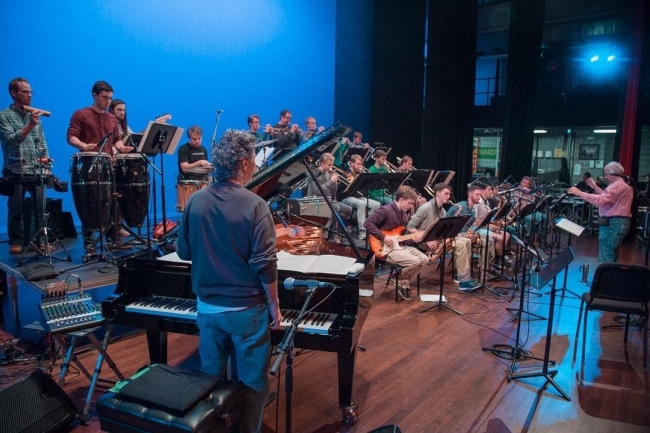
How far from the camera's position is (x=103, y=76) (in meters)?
7.88

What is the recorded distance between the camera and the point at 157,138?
4961 mm

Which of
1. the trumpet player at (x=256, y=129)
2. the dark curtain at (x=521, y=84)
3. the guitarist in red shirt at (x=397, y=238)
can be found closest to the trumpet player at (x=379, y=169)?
the trumpet player at (x=256, y=129)

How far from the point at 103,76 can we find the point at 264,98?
11.6ft

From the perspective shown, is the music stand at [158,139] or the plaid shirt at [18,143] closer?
the music stand at [158,139]

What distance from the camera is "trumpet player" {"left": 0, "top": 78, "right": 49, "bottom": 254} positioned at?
5.13m

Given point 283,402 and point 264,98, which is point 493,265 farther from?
point 264,98

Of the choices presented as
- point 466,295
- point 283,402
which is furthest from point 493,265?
point 283,402

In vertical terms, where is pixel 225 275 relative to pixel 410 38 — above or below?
below

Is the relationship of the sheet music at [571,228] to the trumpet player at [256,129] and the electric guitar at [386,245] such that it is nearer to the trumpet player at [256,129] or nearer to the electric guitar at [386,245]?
the electric guitar at [386,245]

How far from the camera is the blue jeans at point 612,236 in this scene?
281 inches

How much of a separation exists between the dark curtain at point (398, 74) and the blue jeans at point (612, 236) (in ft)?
21.7

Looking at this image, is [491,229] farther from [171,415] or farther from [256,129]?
[171,415]

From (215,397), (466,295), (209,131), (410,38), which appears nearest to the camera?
(215,397)

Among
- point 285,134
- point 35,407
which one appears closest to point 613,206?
point 285,134
